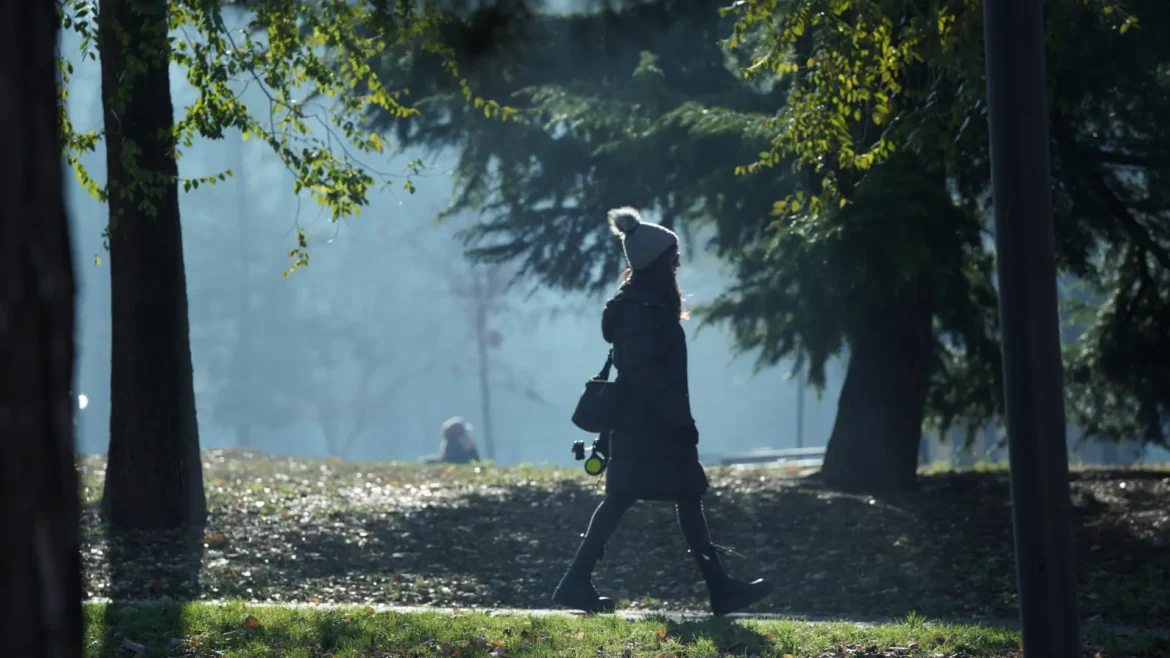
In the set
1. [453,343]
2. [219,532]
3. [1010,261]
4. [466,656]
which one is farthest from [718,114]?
[453,343]

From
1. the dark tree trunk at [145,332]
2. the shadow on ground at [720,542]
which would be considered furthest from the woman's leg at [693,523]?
the dark tree trunk at [145,332]

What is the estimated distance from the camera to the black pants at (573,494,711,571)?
6.64 metres

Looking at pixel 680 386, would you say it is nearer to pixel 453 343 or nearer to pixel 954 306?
pixel 954 306

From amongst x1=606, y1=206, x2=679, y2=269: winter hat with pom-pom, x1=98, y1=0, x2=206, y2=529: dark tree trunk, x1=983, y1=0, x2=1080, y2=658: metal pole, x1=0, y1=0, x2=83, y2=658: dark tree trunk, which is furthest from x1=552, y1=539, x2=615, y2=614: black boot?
x1=0, y1=0, x2=83, y2=658: dark tree trunk

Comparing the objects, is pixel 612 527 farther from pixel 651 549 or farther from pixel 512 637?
pixel 651 549

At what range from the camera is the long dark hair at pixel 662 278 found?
656 centimetres

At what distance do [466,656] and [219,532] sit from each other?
4.42m

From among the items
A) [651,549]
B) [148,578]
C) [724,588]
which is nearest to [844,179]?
[651,549]

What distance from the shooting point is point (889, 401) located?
11266mm

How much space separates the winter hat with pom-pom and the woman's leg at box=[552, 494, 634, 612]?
1.27 metres

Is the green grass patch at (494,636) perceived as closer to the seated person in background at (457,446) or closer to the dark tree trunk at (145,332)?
the dark tree trunk at (145,332)

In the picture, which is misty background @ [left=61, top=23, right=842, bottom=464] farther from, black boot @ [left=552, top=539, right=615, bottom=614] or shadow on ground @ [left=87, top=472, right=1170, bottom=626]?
black boot @ [left=552, top=539, right=615, bottom=614]

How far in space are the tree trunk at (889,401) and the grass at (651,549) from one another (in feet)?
1.23

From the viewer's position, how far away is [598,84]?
12164mm
